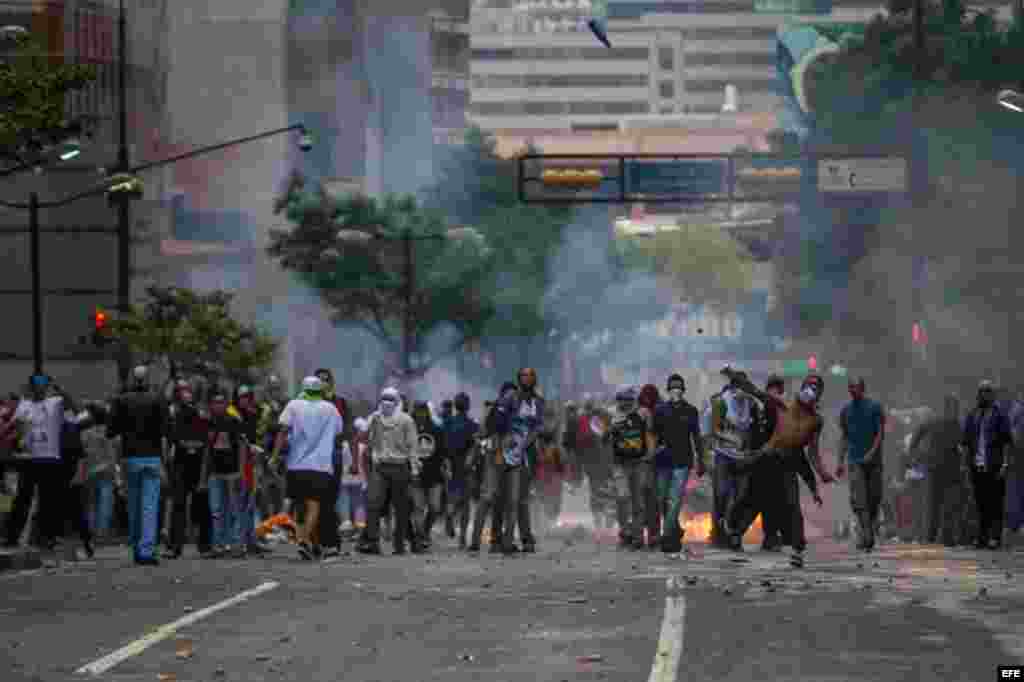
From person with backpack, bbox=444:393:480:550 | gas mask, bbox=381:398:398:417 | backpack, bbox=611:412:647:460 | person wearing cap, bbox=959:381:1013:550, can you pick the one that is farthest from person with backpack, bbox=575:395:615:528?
gas mask, bbox=381:398:398:417

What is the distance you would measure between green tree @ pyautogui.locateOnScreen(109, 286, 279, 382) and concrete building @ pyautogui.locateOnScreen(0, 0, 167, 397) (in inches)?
657

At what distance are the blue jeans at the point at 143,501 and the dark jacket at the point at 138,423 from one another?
91 millimetres

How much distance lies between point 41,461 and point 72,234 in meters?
45.3

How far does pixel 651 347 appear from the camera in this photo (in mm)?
163625

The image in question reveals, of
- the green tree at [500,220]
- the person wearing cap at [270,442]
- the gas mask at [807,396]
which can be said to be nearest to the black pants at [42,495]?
the person wearing cap at [270,442]

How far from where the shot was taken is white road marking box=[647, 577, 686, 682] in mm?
13805

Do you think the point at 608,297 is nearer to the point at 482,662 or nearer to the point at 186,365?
the point at 186,365

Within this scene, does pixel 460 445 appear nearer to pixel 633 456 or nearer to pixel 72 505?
pixel 633 456

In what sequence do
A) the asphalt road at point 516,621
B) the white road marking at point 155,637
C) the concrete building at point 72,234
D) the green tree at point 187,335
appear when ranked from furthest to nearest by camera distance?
1. the concrete building at point 72,234
2. the green tree at point 187,335
3. the white road marking at point 155,637
4. the asphalt road at point 516,621

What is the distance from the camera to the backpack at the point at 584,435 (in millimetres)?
41156

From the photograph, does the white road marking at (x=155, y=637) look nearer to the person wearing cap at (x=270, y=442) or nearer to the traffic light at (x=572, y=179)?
the person wearing cap at (x=270, y=442)

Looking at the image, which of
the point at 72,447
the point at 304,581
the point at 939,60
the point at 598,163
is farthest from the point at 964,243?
the point at 304,581

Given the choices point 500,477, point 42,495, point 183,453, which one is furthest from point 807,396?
point 42,495

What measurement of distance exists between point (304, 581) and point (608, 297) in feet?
330
